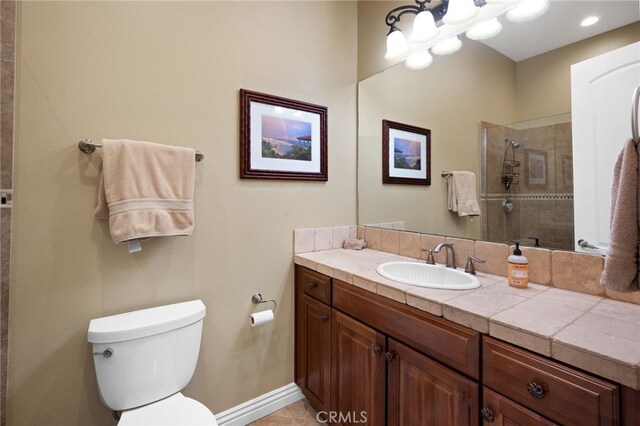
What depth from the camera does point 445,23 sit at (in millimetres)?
1459

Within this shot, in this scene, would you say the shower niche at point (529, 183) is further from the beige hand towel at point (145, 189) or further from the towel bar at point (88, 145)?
the towel bar at point (88, 145)

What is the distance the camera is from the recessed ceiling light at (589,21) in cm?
105

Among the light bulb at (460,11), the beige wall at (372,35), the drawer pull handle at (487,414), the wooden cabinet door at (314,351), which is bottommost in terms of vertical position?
the wooden cabinet door at (314,351)

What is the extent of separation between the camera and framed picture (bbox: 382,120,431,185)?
5.64 feet

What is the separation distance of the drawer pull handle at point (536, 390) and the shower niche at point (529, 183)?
62cm

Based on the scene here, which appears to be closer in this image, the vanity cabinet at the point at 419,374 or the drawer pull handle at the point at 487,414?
the vanity cabinet at the point at 419,374

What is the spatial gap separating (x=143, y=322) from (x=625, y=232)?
1608 millimetres

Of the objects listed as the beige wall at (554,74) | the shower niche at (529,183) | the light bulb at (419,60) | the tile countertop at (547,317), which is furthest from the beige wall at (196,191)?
the beige wall at (554,74)

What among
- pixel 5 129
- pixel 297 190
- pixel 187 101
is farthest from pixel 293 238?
pixel 5 129

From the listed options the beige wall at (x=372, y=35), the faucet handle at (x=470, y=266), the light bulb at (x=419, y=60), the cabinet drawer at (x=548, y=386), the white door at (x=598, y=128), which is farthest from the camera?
the beige wall at (x=372, y=35)

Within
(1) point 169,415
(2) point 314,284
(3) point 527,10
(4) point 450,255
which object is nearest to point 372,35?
(3) point 527,10

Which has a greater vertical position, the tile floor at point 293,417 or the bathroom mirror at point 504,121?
the bathroom mirror at point 504,121

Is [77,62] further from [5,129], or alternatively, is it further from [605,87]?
[605,87]

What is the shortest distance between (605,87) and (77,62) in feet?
6.67
